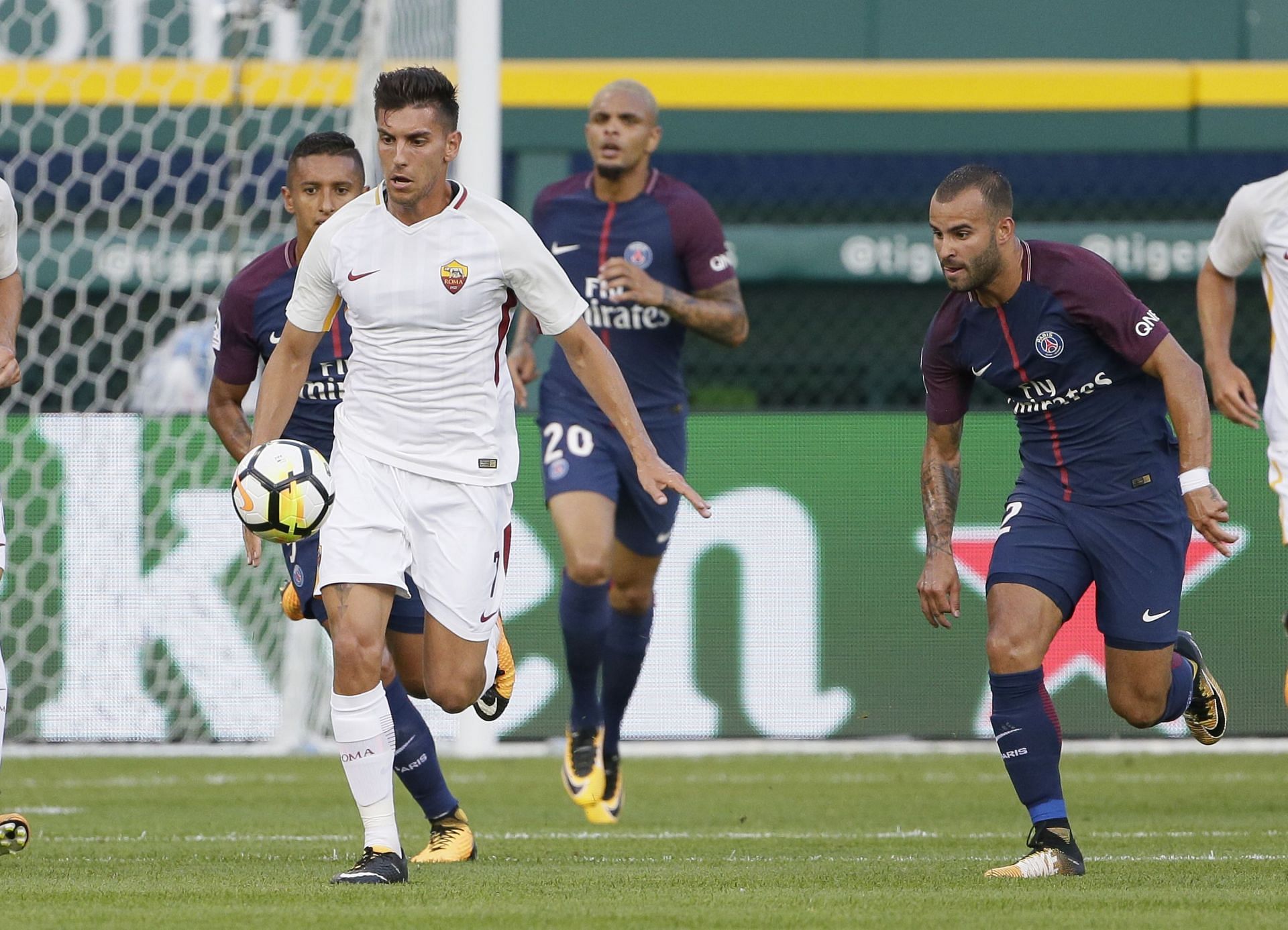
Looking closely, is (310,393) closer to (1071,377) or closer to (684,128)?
(1071,377)

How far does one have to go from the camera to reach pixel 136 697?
401 inches

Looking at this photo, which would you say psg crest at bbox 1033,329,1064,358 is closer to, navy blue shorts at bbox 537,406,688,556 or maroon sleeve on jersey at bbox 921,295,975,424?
maroon sleeve on jersey at bbox 921,295,975,424

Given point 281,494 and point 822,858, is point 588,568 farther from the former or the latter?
point 281,494

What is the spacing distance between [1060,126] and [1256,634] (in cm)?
573

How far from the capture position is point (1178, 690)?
640 centimetres

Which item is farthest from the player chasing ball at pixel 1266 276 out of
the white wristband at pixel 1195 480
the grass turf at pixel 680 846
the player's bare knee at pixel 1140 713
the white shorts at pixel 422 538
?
the white shorts at pixel 422 538

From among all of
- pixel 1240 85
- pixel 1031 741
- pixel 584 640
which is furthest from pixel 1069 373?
pixel 1240 85

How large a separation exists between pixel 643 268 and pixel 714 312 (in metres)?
0.41

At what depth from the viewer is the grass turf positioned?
4.74m

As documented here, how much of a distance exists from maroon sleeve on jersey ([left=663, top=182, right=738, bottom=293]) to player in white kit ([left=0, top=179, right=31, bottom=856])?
2.74 m

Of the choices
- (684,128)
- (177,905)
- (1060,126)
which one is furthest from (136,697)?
(1060,126)

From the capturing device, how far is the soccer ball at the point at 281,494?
541 cm

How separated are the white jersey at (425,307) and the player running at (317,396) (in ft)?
1.58

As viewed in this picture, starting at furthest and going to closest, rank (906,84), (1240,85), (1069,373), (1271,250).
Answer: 1. (906,84)
2. (1240,85)
3. (1271,250)
4. (1069,373)
